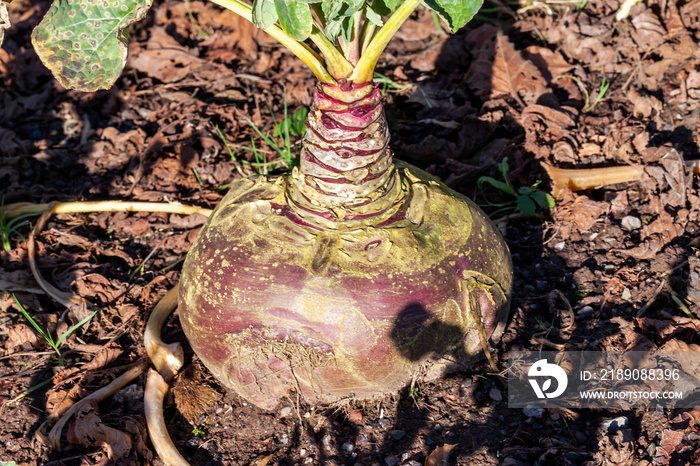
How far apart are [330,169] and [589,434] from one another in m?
1.21

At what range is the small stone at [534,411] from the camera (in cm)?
220

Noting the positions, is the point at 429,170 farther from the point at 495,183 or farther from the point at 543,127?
the point at 543,127

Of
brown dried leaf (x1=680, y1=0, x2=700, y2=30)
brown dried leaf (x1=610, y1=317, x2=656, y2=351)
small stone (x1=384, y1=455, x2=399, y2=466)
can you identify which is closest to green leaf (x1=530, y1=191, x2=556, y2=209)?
brown dried leaf (x1=610, y1=317, x2=656, y2=351)

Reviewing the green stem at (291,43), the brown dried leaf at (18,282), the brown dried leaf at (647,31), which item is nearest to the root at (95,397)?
the brown dried leaf at (18,282)

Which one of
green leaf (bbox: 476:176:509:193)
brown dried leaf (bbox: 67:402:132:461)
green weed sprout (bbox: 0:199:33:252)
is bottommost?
brown dried leaf (bbox: 67:402:132:461)

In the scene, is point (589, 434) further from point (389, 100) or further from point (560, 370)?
point (389, 100)

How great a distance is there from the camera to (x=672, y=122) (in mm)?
3172

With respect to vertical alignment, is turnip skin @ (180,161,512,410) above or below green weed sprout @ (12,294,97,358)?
above

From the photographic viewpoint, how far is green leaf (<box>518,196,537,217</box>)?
2842mm

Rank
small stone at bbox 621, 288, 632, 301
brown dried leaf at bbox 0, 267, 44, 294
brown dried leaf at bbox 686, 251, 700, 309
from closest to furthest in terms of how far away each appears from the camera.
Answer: brown dried leaf at bbox 686, 251, 700, 309
small stone at bbox 621, 288, 632, 301
brown dried leaf at bbox 0, 267, 44, 294

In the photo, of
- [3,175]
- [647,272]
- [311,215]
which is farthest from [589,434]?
[3,175]

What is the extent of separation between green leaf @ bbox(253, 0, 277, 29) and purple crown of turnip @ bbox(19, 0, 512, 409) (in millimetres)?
177

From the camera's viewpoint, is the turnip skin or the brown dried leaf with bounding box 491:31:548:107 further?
the brown dried leaf with bounding box 491:31:548:107

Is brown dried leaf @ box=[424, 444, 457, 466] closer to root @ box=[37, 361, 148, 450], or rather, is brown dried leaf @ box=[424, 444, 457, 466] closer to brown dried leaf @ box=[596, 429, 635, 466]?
brown dried leaf @ box=[596, 429, 635, 466]
